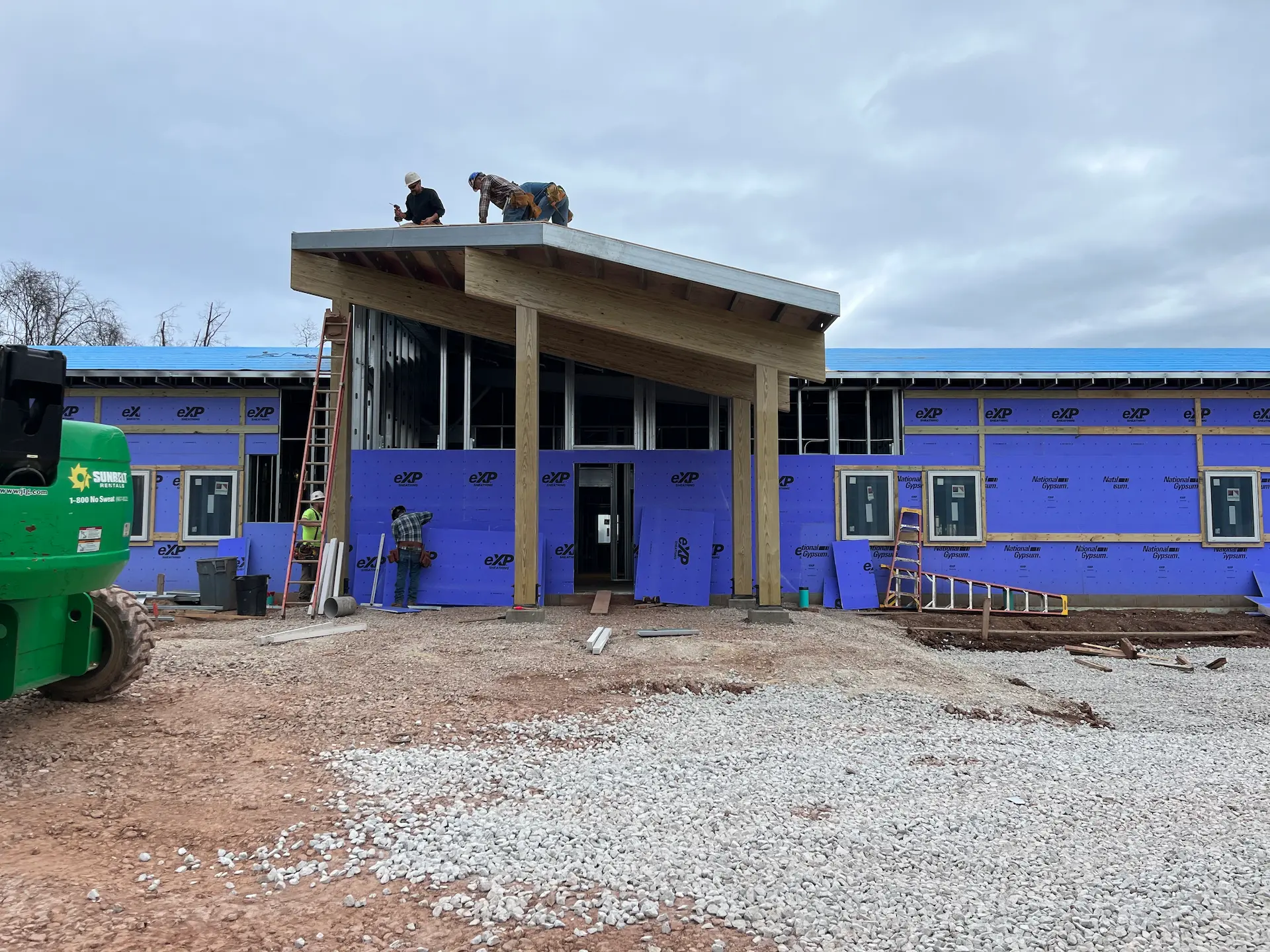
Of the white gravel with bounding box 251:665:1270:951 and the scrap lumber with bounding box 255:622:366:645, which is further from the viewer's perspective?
the scrap lumber with bounding box 255:622:366:645

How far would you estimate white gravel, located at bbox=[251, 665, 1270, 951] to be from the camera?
9.24 feet

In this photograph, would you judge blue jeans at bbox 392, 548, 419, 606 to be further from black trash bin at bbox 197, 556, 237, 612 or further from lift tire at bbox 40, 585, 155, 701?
lift tire at bbox 40, 585, 155, 701

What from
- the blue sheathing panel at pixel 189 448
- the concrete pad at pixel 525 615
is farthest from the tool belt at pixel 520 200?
the blue sheathing panel at pixel 189 448

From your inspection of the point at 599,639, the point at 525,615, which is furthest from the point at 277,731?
the point at 525,615

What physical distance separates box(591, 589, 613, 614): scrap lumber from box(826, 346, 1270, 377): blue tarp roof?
5.47 m

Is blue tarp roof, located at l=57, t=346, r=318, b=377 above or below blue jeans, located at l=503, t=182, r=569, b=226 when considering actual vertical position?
below

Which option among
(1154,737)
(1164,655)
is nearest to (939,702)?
(1154,737)

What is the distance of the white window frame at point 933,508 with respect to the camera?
43.7 ft

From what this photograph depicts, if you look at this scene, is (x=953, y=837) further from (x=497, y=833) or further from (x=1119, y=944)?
(x=497, y=833)

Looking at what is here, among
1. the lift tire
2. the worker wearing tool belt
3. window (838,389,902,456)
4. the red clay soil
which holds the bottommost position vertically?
the red clay soil

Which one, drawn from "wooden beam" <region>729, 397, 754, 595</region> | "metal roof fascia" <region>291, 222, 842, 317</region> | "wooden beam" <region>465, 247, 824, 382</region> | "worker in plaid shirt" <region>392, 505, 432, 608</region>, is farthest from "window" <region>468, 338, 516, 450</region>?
"wooden beam" <region>729, 397, 754, 595</region>

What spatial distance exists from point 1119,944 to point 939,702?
401 centimetres

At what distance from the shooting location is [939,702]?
257 inches

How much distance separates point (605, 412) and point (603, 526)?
10.3ft
